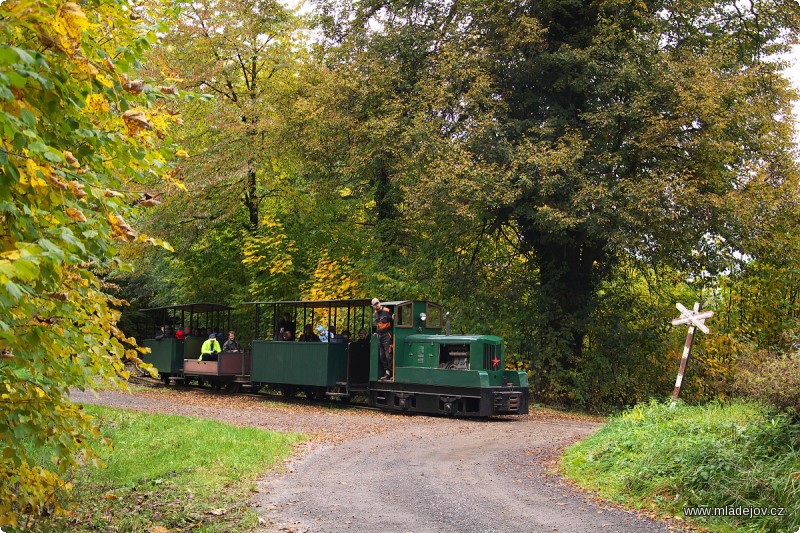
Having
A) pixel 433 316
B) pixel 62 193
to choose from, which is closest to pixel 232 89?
pixel 433 316

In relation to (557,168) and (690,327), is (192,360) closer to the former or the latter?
(557,168)

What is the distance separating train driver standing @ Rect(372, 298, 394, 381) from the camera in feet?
62.2

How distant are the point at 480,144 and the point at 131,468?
1257cm

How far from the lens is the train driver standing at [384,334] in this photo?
18953 mm

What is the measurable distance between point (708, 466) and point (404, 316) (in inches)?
441

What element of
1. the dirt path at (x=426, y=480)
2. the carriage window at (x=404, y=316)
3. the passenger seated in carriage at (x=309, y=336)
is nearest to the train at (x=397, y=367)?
the carriage window at (x=404, y=316)

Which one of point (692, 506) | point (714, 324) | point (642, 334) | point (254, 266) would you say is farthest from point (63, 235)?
point (254, 266)

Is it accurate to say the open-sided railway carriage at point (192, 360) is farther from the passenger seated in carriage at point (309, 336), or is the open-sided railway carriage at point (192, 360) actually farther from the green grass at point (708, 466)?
the green grass at point (708, 466)

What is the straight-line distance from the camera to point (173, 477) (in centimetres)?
1018

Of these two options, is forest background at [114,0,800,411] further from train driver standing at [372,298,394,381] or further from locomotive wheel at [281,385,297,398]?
locomotive wheel at [281,385,297,398]

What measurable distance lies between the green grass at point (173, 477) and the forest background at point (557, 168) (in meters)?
6.12

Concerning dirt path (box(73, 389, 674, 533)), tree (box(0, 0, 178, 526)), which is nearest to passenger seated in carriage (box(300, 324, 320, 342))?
dirt path (box(73, 389, 674, 533))

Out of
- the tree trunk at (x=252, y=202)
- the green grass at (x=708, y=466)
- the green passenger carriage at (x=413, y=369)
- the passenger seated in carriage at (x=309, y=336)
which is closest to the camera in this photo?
the green grass at (x=708, y=466)

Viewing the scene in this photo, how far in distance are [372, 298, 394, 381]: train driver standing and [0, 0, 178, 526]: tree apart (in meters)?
12.6
